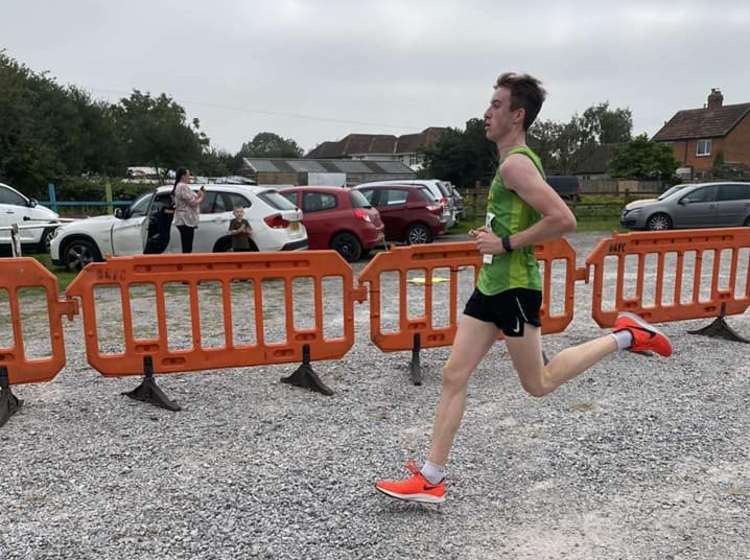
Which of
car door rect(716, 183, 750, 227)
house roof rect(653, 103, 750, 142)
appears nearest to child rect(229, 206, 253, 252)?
car door rect(716, 183, 750, 227)

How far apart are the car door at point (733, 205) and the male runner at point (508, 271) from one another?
56.0ft

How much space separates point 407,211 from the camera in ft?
49.9

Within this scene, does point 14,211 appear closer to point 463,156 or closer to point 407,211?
point 407,211

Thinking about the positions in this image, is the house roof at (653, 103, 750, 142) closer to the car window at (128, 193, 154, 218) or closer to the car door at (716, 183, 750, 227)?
the car door at (716, 183, 750, 227)

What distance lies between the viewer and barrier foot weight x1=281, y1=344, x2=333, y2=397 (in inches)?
198

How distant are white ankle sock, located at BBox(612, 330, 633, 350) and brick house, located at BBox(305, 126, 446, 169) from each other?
9363 centimetres

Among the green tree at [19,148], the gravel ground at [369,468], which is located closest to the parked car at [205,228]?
the gravel ground at [369,468]

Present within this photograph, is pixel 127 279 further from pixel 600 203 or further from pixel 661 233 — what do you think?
pixel 600 203

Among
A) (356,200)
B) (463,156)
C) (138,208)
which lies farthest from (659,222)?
(463,156)

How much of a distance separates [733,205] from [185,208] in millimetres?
15078

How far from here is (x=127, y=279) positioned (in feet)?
15.3

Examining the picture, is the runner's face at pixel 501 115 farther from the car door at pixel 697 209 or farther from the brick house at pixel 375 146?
the brick house at pixel 375 146

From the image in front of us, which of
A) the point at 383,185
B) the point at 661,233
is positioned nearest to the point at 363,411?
the point at 661,233

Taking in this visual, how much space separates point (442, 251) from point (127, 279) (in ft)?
8.39
